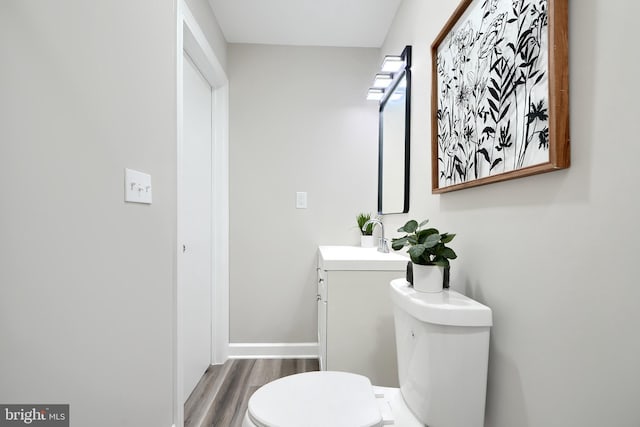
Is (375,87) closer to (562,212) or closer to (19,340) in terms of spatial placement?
(562,212)

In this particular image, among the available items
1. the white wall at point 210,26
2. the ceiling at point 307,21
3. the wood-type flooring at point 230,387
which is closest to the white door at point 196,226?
the wood-type flooring at point 230,387

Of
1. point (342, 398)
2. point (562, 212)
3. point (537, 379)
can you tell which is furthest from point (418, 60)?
Answer: point (342, 398)

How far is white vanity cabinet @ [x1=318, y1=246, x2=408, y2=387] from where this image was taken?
1501 millimetres

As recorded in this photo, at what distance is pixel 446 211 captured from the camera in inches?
48.3

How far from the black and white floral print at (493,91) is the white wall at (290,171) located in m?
1.16

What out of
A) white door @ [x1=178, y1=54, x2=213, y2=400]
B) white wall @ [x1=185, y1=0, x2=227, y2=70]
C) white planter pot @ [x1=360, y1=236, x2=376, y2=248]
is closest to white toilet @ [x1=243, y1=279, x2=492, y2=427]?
white door @ [x1=178, y1=54, x2=213, y2=400]

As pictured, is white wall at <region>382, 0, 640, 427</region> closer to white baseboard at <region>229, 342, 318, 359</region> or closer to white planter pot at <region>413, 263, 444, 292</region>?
white planter pot at <region>413, 263, 444, 292</region>

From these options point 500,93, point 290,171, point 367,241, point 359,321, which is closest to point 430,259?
point 500,93

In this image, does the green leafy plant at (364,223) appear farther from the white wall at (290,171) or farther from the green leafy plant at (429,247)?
the green leafy plant at (429,247)

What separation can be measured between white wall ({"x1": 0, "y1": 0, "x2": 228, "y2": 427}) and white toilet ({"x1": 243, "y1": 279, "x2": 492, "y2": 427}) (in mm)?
473

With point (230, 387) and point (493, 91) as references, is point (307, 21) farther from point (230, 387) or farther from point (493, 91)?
point (230, 387)

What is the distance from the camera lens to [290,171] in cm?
235

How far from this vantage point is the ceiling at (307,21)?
6.28 ft
